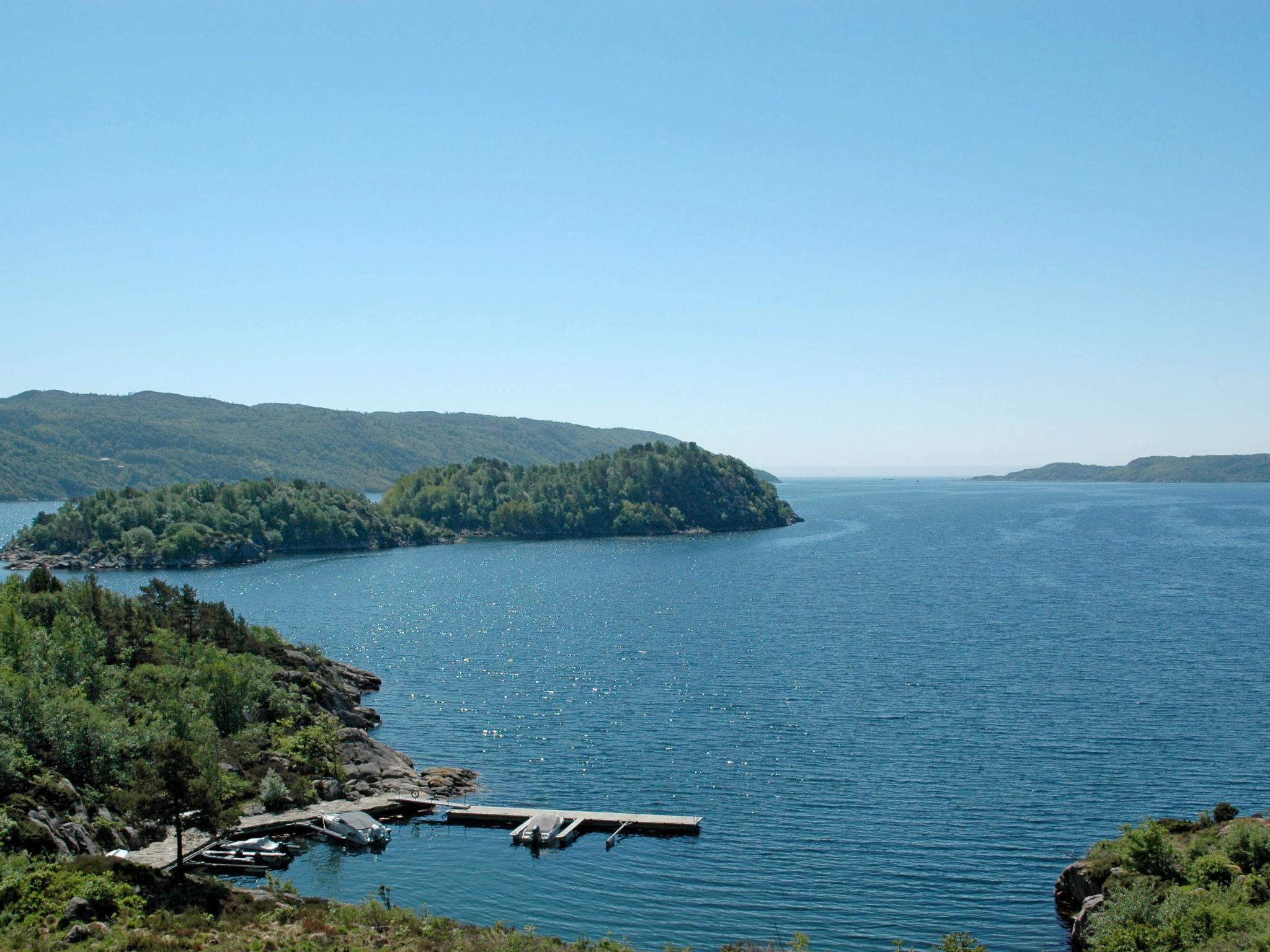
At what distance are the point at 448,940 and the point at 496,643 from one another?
71.0 m

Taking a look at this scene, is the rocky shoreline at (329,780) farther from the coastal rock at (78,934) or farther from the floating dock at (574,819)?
the coastal rock at (78,934)

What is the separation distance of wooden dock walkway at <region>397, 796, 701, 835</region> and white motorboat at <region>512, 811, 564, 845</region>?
0.97m

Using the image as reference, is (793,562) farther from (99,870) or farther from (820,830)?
(99,870)

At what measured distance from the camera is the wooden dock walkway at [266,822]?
169 feet

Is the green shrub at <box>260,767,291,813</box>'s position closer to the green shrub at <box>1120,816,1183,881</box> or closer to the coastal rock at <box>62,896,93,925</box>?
the coastal rock at <box>62,896,93,925</box>

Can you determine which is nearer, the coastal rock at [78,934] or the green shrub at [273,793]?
the coastal rock at [78,934]

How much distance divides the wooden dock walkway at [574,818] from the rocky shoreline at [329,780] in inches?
138

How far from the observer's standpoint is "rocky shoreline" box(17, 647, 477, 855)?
48.9 metres

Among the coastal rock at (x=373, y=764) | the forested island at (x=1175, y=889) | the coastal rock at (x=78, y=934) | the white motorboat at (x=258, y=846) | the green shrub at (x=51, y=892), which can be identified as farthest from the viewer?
the coastal rock at (x=373, y=764)

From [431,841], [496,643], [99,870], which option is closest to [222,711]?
[431,841]

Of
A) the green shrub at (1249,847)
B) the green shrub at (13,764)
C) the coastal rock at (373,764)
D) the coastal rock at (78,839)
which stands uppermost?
the green shrub at (13,764)

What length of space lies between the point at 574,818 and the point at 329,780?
1744 cm

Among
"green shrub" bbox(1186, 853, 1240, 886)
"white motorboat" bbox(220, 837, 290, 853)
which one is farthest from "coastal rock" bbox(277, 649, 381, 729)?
"green shrub" bbox(1186, 853, 1240, 886)

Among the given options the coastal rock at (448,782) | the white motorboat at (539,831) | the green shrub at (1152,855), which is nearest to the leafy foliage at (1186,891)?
the green shrub at (1152,855)
